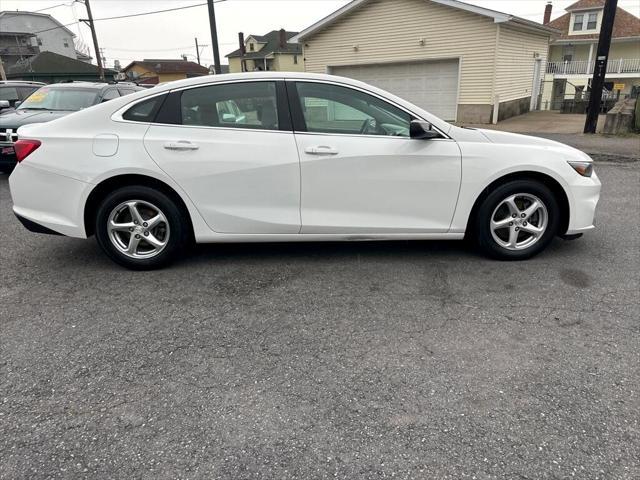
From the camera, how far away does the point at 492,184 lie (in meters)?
3.96

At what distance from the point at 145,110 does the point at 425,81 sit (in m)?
15.6

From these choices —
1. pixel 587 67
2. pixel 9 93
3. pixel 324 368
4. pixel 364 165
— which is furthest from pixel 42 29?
pixel 324 368

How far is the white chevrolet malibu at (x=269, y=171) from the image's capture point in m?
3.76

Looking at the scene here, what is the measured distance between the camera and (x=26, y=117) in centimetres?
774

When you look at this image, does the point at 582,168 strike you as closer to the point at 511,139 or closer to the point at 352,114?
the point at 511,139

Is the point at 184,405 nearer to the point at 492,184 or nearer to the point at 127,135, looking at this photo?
the point at 127,135

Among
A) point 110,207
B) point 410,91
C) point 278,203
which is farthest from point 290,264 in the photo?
point 410,91

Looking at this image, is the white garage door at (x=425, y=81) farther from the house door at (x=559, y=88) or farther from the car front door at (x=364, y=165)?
the house door at (x=559, y=88)

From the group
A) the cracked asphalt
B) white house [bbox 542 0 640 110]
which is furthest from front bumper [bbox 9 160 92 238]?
white house [bbox 542 0 640 110]

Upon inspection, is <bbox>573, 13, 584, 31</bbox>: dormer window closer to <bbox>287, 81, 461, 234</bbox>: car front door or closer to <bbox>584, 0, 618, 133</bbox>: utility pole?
<bbox>584, 0, 618, 133</bbox>: utility pole

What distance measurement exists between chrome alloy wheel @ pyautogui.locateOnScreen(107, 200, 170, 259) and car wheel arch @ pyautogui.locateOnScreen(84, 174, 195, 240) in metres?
0.16

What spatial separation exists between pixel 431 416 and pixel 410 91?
17.2 m

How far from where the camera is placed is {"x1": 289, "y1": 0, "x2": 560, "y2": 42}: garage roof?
15055 mm

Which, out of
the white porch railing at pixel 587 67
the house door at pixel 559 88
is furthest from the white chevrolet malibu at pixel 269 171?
the white porch railing at pixel 587 67
